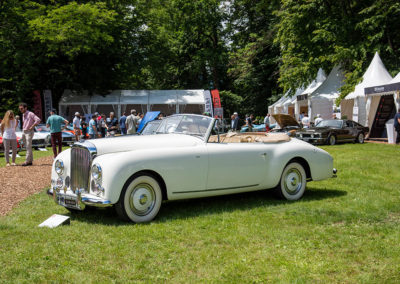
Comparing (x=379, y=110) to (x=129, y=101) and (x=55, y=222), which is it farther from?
(x=55, y=222)

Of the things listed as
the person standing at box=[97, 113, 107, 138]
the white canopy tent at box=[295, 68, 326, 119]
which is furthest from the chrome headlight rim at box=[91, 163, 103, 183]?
the white canopy tent at box=[295, 68, 326, 119]

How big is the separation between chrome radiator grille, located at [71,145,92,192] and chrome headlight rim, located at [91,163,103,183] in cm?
18

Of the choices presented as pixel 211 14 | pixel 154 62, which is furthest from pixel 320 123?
pixel 211 14

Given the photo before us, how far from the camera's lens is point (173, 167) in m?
5.51

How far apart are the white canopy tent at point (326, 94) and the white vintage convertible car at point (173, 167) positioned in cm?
1966

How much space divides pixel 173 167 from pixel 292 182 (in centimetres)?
243

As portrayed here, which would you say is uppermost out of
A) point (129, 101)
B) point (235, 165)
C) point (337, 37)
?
point (337, 37)

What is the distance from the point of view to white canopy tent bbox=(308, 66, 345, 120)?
25672 millimetres

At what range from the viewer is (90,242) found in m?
4.52

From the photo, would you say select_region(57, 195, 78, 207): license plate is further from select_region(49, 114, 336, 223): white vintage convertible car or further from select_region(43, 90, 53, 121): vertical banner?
select_region(43, 90, 53, 121): vertical banner

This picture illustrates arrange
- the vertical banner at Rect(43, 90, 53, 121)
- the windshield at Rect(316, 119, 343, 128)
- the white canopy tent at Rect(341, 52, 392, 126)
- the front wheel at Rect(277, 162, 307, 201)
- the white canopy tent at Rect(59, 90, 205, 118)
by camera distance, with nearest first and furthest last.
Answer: the front wheel at Rect(277, 162, 307, 201) < the windshield at Rect(316, 119, 343, 128) < the white canopy tent at Rect(341, 52, 392, 126) < the vertical banner at Rect(43, 90, 53, 121) < the white canopy tent at Rect(59, 90, 205, 118)

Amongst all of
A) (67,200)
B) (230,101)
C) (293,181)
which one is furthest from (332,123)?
(230,101)

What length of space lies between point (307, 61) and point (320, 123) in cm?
813

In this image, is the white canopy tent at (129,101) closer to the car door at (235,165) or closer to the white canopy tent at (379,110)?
the white canopy tent at (379,110)
